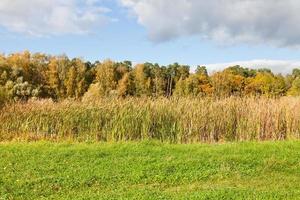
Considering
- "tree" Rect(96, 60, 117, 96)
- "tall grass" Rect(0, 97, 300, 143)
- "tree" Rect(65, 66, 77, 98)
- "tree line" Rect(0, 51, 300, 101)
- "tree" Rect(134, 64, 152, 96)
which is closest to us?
"tall grass" Rect(0, 97, 300, 143)

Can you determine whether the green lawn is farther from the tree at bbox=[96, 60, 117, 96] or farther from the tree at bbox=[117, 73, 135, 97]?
the tree at bbox=[96, 60, 117, 96]

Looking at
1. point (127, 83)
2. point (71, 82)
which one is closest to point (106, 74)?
point (127, 83)

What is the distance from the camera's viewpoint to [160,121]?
13.0 meters

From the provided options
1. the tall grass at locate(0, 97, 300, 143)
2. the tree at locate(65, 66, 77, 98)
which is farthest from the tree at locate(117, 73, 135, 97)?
the tall grass at locate(0, 97, 300, 143)

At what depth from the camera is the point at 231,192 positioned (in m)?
6.55

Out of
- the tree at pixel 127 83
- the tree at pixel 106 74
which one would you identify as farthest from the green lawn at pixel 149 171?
the tree at pixel 106 74

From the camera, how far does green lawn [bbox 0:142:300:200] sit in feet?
21.8

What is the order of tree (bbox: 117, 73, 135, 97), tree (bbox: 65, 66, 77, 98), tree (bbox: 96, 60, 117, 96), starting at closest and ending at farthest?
1. tree (bbox: 117, 73, 135, 97)
2. tree (bbox: 65, 66, 77, 98)
3. tree (bbox: 96, 60, 117, 96)

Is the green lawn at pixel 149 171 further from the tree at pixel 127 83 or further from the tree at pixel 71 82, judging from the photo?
the tree at pixel 71 82

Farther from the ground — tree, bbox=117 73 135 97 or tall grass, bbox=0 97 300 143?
tree, bbox=117 73 135 97

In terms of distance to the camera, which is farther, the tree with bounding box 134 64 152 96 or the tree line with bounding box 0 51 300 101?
the tree with bounding box 134 64 152 96

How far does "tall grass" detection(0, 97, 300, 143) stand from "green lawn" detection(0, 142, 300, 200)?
1.79 metres

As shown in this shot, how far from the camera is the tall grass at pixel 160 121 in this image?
1274 centimetres

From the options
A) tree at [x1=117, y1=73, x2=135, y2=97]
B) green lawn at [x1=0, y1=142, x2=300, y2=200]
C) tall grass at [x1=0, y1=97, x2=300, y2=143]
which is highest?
tree at [x1=117, y1=73, x2=135, y2=97]
